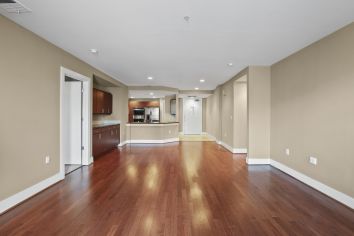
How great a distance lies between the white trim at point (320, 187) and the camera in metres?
2.74

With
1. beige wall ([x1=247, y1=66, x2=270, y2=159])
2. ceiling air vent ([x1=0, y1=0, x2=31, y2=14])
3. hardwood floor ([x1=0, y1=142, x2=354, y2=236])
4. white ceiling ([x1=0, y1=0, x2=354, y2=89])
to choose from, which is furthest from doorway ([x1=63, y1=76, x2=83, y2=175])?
beige wall ([x1=247, y1=66, x2=270, y2=159])

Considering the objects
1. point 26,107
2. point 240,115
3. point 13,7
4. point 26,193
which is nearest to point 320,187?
point 240,115

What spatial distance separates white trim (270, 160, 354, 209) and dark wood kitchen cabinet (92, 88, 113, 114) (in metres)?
5.30

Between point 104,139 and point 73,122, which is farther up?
point 73,122

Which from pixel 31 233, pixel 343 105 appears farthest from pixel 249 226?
pixel 31 233

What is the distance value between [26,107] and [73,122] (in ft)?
6.35

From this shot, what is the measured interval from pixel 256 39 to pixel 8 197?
430 centimetres

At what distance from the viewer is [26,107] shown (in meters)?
2.92

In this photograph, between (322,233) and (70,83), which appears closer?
(322,233)

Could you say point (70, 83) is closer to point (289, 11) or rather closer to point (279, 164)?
point (289, 11)

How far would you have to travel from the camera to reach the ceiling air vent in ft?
7.11

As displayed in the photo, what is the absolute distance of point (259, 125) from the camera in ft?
16.4

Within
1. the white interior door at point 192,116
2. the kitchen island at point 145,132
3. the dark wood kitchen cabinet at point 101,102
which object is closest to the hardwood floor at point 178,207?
the dark wood kitchen cabinet at point 101,102

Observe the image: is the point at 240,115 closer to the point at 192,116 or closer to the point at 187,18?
the point at 187,18
